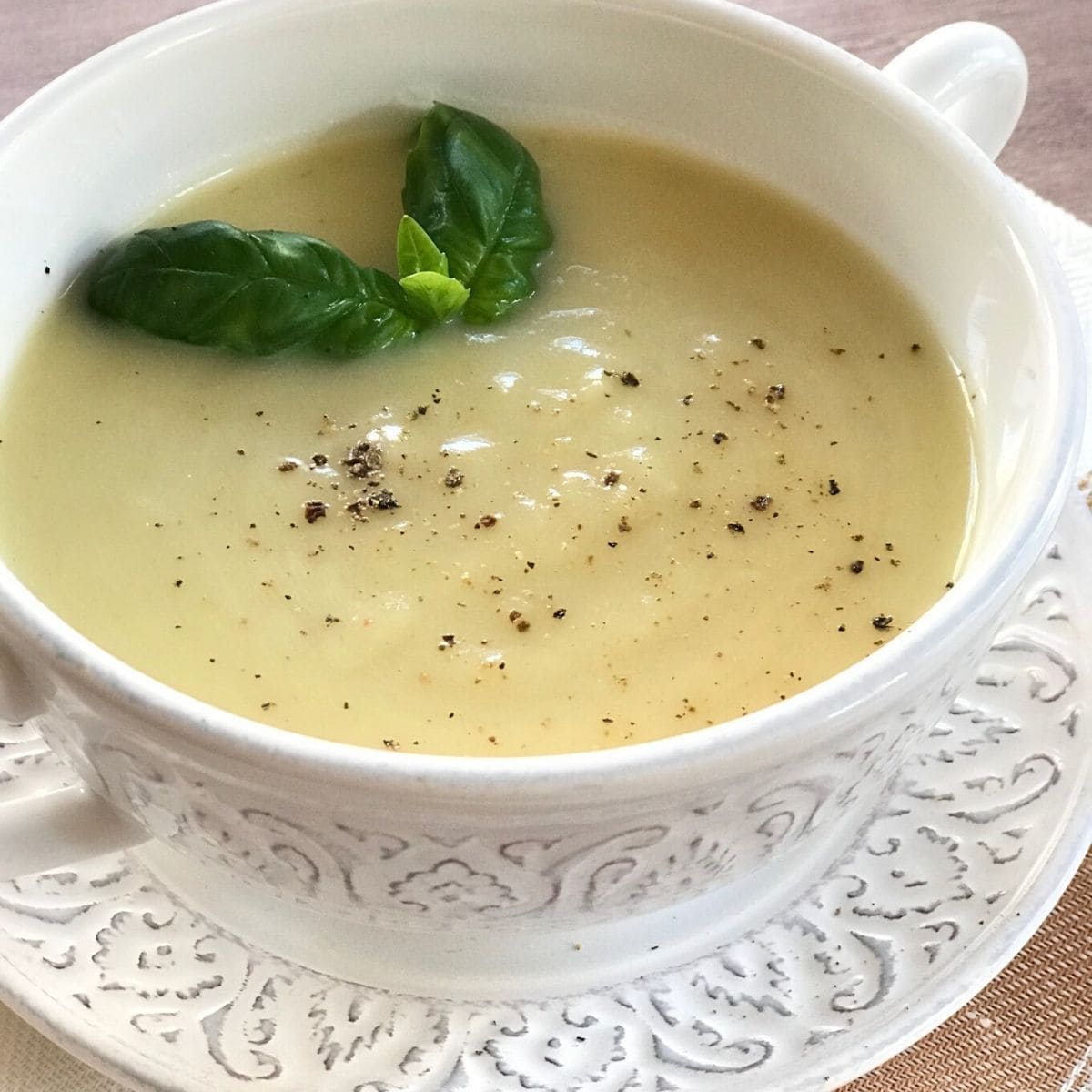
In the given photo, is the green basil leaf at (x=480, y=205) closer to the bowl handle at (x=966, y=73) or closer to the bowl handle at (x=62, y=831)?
the bowl handle at (x=966, y=73)

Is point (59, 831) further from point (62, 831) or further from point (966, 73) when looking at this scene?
point (966, 73)

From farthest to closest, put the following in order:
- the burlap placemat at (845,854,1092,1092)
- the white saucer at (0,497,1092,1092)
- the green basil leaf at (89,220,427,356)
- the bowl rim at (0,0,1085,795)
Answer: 1. the green basil leaf at (89,220,427,356)
2. the burlap placemat at (845,854,1092,1092)
3. the white saucer at (0,497,1092,1092)
4. the bowl rim at (0,0,1085,795)

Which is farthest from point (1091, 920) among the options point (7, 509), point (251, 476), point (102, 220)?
point (102, 220)

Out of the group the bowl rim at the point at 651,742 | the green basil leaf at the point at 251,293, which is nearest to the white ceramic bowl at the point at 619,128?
the bowl rim at the point at 651,742

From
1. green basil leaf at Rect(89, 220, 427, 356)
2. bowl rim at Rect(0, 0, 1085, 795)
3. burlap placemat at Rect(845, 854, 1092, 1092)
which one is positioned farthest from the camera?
green basil leaf at Rect(89, 220, 427, 356)

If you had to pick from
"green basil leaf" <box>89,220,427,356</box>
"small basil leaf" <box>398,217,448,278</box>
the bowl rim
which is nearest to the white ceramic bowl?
the bowl rim

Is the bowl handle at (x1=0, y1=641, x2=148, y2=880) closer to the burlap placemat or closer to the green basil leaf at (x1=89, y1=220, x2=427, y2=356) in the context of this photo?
the green basil leaf at (x1=89, y1=220, x2=427, y2=356)

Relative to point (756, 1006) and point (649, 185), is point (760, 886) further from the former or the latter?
point (649, 185)

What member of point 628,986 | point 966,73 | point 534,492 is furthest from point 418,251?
point 628,986

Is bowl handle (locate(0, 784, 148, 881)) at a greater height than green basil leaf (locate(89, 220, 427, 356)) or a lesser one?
lesser
